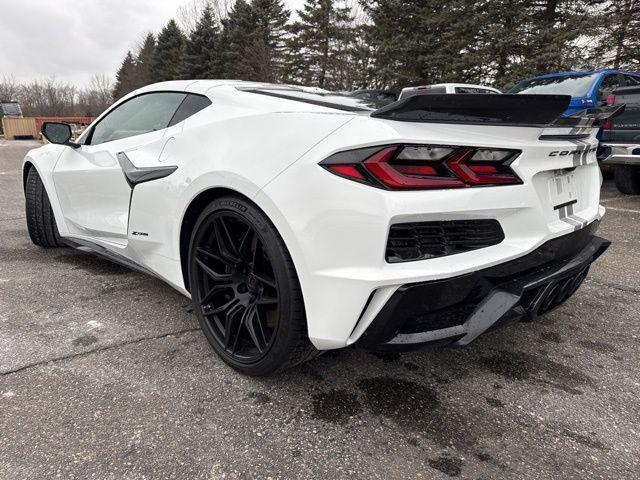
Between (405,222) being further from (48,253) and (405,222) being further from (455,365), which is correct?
(48,253)

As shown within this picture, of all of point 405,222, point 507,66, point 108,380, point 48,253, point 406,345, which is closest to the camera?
point 405,222

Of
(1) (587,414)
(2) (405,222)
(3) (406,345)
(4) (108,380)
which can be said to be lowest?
(1) (587,414)

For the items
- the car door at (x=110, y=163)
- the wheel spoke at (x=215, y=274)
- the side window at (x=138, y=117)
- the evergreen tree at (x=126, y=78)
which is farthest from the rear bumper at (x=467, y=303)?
the evergreen tree at (x=126, y=78)

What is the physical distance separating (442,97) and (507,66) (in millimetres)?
14973

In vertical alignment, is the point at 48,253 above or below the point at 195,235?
below

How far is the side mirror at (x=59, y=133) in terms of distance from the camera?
10.1ft

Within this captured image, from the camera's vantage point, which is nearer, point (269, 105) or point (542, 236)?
point (542, 236)

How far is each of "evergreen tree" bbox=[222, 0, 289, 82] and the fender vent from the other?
2912 centimetres

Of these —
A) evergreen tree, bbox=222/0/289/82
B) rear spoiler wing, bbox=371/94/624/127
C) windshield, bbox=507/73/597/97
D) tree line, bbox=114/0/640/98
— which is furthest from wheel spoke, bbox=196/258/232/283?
evergreen tree, bbox=222/0/289/82

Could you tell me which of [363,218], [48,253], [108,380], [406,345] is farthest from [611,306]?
[48,253]

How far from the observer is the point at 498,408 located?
1821 mm

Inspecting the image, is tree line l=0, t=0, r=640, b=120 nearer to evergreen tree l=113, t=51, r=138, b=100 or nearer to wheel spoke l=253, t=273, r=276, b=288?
wheel spoke l=253, t=273, r=276, b=288

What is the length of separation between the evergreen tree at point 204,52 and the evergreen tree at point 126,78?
48.9ft

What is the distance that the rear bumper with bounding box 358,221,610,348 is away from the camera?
58.7 inches
